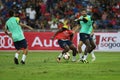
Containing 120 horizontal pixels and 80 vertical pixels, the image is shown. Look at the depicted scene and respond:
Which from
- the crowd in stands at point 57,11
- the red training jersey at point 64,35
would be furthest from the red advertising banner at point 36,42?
the red training jersey at point 64,35

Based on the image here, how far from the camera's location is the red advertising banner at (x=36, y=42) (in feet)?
115

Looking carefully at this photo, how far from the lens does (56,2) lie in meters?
36.9

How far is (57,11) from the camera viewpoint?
3597 centimetres

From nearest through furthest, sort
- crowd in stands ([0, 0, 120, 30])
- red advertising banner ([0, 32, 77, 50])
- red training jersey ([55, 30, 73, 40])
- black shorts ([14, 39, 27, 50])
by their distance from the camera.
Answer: black shorts ([14, 39, 27, 50]) < red training jersey ([55, 30, 73, 40]) < red advertising banner ([0, 32, 77, 50]) < crowd in stands ([0, 0, 120, 30])

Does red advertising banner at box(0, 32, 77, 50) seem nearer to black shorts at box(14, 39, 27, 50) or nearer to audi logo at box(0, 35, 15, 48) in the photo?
audi logo at box(0, 35, 15, 48)

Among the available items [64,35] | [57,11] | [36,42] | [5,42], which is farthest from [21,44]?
[57,11]

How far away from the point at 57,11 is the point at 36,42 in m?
2.87

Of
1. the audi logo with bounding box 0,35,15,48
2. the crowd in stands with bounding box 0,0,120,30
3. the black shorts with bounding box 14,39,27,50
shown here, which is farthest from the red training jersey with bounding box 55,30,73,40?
the audi logo with bounding box 0,35,15,48

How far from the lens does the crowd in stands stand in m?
35.5

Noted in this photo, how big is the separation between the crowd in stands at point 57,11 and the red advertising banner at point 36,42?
81 cm

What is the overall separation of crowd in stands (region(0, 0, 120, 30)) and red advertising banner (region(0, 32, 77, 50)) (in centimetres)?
81

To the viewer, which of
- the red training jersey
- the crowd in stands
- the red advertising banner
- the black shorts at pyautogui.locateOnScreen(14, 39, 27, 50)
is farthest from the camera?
the crowd in stands

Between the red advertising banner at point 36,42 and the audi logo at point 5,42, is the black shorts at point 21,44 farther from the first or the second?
the audi logo at point 5,42

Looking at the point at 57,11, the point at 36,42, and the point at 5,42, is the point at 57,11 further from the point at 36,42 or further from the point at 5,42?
the point at 5,42
